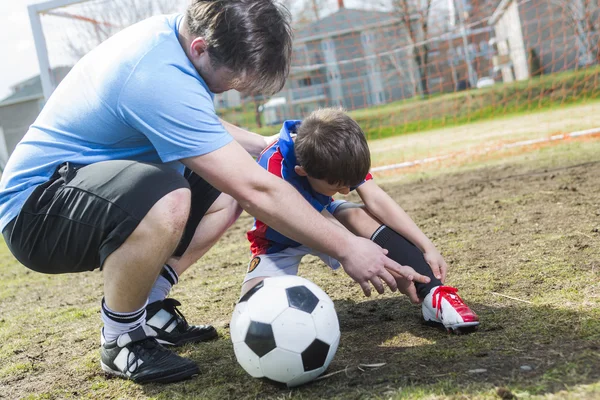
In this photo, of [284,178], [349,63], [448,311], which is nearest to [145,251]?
[284,178]

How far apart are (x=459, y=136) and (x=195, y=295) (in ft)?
27.6

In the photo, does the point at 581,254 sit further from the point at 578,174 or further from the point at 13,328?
the point at 13,328

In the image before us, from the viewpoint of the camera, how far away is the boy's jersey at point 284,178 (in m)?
2.60

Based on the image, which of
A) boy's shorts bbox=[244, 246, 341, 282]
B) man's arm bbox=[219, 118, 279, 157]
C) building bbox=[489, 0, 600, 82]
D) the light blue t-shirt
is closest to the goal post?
man's arm bbox=[219, 118, 279, 157]

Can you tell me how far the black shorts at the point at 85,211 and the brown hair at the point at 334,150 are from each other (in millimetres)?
519

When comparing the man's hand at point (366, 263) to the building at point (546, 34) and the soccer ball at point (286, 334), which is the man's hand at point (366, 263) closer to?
the soccer ball at point (286, 334)

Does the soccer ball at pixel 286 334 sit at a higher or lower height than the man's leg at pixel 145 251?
lower

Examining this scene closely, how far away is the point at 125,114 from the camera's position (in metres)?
2.12

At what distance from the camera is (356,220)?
2.71 meters

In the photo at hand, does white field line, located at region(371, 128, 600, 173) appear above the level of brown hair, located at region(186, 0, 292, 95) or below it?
below

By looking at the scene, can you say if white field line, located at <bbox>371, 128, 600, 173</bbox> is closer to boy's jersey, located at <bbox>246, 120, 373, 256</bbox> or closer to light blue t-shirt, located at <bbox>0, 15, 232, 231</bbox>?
boy's jersey, located at <bbox>246, 120, 373, 256</bbox>

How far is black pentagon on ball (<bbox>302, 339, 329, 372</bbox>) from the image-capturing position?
193 cm

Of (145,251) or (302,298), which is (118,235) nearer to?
(145,251)

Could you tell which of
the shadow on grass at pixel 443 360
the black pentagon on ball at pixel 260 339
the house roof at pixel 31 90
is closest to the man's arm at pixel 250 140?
the shadow on grass at pixel 443 360
